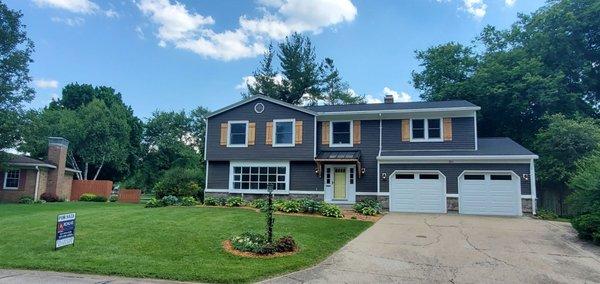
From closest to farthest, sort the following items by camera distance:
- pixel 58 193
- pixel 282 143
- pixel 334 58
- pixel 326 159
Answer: pixel 326 159 → pixel 282 143 → pixel 58 193 → pixel 334 58

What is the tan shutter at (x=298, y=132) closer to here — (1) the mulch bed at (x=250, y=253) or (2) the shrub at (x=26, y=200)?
(1) the mulch bed at (x=250, y=253)

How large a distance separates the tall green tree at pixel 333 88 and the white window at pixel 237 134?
1824 centimetres

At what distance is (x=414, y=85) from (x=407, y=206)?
63.3 ft

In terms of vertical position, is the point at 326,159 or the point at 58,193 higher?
the point at 326,159

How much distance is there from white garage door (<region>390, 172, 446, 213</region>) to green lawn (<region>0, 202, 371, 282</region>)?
5.45 metres

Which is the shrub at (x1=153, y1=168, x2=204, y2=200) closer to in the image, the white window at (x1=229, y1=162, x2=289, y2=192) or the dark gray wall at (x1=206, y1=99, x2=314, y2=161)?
the dark gray wall at (x1=206, y1=99, x2=314, y2=161)

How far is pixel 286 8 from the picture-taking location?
22391mm

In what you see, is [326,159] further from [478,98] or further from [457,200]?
[478,98]

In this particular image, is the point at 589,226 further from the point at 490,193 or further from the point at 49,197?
the point at 49,197

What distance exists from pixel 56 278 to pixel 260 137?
1465 centimetres

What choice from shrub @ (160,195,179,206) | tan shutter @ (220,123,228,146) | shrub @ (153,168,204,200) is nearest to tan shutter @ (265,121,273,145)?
tan shutter @ (220,123,228,146)

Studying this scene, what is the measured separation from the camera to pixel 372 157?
66.8 feet

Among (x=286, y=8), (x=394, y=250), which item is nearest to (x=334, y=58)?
(x=286, y=8)

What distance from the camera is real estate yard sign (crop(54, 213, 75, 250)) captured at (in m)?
9.16
